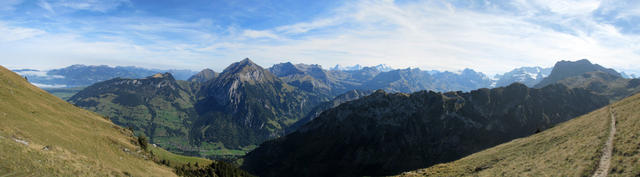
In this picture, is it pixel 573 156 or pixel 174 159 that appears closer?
pixel 573 156

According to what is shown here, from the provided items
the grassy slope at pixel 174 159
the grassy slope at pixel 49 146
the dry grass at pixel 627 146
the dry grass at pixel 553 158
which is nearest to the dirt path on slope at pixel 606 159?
the dry grass at pixel 627 146

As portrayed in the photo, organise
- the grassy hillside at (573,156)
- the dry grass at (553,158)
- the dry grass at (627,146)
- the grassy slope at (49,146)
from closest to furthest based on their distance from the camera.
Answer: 1. the dry grass at (627,146)
2. the grassy slope at (49,146)
3. the grassy hillside at (573,156)
4. the dry grass at (553,158)

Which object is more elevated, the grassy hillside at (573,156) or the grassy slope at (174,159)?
the grassy hillside at (573,156)

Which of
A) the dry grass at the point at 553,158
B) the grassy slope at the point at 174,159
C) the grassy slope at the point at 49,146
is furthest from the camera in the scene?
the grassy slope at the point at 174,159

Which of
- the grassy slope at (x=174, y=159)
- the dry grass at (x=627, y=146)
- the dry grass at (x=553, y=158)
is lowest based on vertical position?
the grassy slope at (x=174, y=159)

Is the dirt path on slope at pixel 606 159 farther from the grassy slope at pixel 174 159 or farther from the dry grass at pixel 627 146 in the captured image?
the grassy slope at pixel 174 159

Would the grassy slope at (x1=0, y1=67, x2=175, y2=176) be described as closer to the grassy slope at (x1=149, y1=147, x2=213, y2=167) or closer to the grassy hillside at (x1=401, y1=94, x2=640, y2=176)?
the grassy slope at (x1=149, y1=147, x2=213, y2=167)

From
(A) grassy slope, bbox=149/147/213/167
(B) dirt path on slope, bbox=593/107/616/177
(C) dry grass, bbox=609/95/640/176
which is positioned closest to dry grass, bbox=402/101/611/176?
(B) dirt path on slope, bbox=593/107/616/177

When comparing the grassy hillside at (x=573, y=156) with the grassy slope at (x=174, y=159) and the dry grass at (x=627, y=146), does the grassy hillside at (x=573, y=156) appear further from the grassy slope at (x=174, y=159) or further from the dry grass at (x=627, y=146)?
the grassy slope at (x=174, y=159)

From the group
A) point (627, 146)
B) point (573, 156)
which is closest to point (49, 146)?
point (573, 156)

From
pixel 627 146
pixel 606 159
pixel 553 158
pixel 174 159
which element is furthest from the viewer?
pixel 174 159

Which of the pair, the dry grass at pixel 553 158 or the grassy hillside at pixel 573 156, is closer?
the grassy hillside at pixel 573 156

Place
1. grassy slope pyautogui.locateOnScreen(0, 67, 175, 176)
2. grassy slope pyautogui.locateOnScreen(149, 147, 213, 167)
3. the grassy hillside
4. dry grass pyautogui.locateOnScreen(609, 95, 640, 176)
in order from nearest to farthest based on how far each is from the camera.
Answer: dry grass pyautogui.locateOnScreen(609, 95, 640, 176) < grassy slope pyautogui.locateOnScreen(0, 67, 175, 176) < the grassy hillside < grassy slope pyautogui.locateOnScreen(149, 147, 213, 167)

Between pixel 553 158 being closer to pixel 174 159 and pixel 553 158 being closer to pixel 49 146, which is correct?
pixel 49 146
